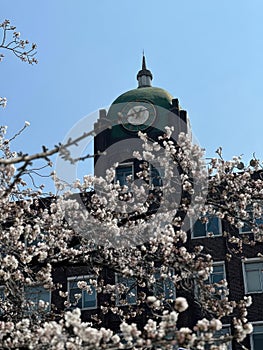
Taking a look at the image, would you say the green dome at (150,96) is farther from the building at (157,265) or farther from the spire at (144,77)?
the spire at (144,77)

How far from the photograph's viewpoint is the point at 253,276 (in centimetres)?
2956

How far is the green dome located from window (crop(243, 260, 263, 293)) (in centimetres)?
1124

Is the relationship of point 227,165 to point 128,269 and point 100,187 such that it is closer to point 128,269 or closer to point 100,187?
point 100,187

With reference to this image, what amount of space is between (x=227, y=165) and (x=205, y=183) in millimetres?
1418

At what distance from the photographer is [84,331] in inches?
252

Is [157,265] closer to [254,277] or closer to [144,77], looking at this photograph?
[254,277]

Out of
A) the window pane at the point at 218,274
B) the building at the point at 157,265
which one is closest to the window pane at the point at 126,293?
the building at the point at 157,265

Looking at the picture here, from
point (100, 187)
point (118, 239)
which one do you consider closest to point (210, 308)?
point (118, 239)

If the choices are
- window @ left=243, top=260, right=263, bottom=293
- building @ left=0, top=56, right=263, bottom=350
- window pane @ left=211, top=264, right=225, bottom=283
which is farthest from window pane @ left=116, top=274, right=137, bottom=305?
window @ left=243, top=260, right=263, bottom=293

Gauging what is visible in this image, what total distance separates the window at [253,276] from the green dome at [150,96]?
11.2 metres

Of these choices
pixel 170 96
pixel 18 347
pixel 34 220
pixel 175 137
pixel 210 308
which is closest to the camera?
pixel 18 347

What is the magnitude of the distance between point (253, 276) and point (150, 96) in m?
13.3

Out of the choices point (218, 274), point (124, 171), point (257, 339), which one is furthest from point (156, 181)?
point (257, 339)

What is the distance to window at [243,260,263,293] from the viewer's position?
1155 inches
